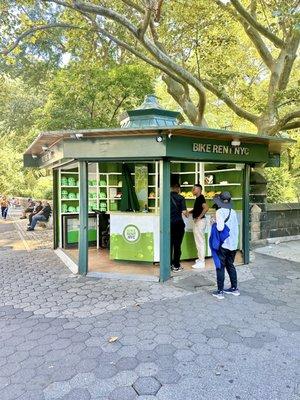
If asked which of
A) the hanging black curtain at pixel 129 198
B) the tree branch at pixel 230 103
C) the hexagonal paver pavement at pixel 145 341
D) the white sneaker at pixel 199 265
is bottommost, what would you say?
the hexagonal paver pavement at pixel 145 341

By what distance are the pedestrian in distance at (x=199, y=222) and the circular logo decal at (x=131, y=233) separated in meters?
1.25

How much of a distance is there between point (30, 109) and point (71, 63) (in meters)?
5.82

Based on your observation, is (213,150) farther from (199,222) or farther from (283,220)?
(283,220)

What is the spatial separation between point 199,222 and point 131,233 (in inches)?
59.0

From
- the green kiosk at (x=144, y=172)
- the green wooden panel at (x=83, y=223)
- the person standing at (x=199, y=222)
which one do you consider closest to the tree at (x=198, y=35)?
the green kiosk at (x=144, y=172)

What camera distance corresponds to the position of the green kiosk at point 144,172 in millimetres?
6262

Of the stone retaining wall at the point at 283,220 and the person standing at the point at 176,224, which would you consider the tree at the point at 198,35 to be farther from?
the person standing at the point at 176,224

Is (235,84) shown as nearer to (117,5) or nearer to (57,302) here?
(117,5)

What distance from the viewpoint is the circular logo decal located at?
7361 mm

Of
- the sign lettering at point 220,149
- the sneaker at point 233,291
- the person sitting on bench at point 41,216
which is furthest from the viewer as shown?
the person sitting on bench at point 41,216

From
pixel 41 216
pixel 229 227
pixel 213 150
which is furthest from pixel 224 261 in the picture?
pixel 41 216

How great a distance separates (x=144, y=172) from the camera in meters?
8.98

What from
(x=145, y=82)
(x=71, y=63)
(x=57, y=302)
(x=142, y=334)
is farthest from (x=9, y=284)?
(x=71, y=63)

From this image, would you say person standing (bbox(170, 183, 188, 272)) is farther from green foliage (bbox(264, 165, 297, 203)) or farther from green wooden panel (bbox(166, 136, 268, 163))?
green foliage (bbox(264, 165, 297, 203))
